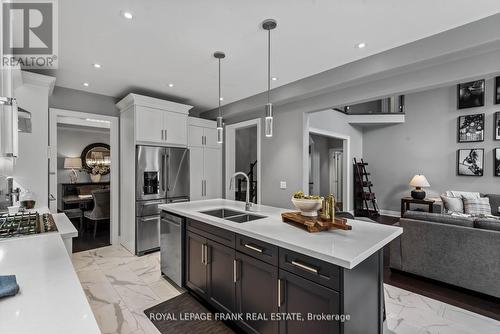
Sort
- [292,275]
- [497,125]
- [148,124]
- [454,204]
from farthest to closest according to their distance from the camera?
[497,125], [454,204], [148,124], [292,275]

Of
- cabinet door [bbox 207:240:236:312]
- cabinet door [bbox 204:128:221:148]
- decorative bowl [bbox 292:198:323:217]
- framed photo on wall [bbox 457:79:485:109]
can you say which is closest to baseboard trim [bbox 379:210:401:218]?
framed photo on wall [bbox 457:79:485:109]

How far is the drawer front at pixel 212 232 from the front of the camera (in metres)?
2.04

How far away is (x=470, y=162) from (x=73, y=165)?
31.5ft

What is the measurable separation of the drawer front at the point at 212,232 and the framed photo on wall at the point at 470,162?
19.9ft

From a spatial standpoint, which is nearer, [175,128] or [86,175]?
[175,128]

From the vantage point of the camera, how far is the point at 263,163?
14.3 feet

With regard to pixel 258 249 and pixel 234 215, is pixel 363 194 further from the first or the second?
pixel 258 249

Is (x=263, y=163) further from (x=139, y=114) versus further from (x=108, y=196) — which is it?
(x=108, y=196)

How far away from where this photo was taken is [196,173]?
4.61m

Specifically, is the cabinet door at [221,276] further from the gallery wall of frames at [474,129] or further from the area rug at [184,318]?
the gallery wall of frames at [474,129]

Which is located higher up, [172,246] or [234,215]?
[234,215]

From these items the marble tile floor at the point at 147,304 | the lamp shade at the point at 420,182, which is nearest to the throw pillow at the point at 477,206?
the lamp shade at the point at 420,182

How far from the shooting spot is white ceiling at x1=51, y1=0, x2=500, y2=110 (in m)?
1.87

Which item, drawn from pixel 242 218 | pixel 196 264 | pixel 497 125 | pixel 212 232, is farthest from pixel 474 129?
pixel 196 264
